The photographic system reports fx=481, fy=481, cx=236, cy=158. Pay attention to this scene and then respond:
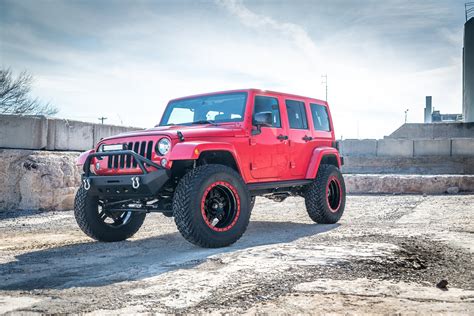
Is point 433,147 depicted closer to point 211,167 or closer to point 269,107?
point 269,107

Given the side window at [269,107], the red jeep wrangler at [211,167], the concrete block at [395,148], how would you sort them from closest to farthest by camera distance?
1. the red jeep wrangler at [211,167]
2. the side window at [269,107]
3. the concrete block at [395,148]

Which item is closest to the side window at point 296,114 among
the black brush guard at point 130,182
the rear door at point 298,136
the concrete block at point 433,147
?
the rear door at point 298,136

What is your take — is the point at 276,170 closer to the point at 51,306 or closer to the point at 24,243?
the point at 24,243

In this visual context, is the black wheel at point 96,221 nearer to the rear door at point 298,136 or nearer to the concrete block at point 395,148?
the rear door at point 298,136

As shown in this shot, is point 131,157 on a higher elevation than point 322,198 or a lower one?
higher

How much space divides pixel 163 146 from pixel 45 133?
559 centimetres

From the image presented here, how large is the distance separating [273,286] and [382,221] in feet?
15.8

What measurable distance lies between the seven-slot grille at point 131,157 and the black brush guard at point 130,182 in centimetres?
9

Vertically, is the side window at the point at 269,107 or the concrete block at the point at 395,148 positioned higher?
the side window at the point at 269,107

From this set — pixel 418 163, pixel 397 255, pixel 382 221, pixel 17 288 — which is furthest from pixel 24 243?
pixel 418 163

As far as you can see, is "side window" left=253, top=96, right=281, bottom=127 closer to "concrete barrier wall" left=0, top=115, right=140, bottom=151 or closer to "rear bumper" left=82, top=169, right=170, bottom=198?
"rear bumper" left=82, top=169, right=170, bottom=198

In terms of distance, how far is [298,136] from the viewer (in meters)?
7.05

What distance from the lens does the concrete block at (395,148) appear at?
19766 mm

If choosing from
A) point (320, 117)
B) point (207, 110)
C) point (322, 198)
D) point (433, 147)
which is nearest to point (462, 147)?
point (433, 147)
